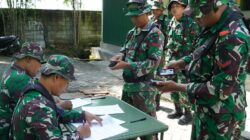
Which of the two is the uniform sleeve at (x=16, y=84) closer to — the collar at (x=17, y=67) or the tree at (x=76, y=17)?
the collar at (x=17, y=67)

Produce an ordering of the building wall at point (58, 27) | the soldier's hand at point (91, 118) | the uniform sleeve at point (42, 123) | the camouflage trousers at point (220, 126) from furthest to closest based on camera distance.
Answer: the building wall at point (58, 27) < the soldier's hand at point (91, 118) < the camouflage trousers at point (220, 126) < the uniform sleeve at point (42, 123)

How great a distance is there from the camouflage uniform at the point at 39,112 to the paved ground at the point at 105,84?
259cm

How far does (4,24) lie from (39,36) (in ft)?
4.05

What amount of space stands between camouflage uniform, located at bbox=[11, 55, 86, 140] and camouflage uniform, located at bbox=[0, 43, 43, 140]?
57cm

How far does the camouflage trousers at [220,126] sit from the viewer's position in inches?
89.9

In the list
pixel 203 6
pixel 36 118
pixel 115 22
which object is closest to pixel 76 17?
pixel 115 22

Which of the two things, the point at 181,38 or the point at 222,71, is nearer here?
the point at 222,71

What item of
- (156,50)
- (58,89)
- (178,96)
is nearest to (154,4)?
(178,96)

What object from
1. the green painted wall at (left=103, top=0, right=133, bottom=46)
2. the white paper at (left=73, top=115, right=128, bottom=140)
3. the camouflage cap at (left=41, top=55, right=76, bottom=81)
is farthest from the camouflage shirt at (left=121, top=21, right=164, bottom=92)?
the green painted wall at (left=103, top=0, right=133, bottom=46)

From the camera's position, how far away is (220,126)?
2287 millimetres

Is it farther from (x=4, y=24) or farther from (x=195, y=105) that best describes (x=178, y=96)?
(x=4, y=24)

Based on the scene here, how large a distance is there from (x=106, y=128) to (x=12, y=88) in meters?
0.80

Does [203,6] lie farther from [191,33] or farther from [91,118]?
[191,33]

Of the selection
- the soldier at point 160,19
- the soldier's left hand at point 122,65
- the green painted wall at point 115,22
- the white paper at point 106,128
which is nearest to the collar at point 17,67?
the white paper at point 106,128
